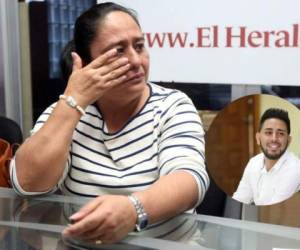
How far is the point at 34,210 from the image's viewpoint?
1.10 meters

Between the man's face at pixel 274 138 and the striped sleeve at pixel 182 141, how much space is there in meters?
0.83

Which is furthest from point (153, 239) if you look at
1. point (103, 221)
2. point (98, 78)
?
point (98, 78)

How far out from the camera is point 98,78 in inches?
49.9

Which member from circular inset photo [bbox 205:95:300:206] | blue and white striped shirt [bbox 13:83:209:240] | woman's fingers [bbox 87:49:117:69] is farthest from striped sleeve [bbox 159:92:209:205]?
circular inset photo [bbox 205:95:300:206]

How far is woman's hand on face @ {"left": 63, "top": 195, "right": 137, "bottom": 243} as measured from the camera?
894 millimetres

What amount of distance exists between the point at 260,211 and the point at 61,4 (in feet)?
5.13

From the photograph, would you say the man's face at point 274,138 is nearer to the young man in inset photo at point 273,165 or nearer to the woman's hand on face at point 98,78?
the young man in inset photo at point 273,165

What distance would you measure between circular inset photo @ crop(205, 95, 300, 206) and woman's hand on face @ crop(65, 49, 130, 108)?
36.8 inches

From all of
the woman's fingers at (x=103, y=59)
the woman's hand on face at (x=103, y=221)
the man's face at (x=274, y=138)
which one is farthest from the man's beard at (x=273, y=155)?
the woman's hand on face at (x=103, y=221)

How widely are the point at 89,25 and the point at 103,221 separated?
2.14 ft

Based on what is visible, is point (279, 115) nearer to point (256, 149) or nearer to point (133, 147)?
point (256, 149)

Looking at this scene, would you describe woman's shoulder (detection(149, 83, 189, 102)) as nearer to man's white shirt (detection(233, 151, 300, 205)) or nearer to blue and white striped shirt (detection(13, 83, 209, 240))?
blue and white striped shirt (detection(13, 83, 209, 240))

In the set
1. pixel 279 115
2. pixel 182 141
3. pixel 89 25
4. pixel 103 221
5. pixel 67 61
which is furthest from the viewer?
pixel 279 115

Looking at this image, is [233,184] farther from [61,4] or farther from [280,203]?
[61,4]
